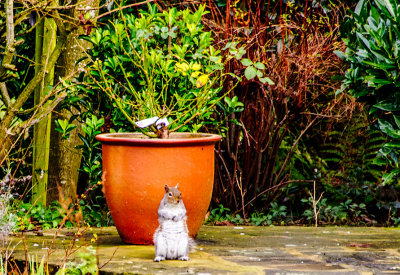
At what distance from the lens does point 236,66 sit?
448 cm

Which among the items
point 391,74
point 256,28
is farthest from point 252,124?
point 391,74

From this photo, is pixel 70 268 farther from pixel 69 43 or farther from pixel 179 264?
pixel 69 43

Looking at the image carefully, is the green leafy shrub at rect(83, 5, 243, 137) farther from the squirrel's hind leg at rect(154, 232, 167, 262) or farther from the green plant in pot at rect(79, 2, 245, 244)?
the squirrel's hind leg at rect(154, 232, 167, 262)

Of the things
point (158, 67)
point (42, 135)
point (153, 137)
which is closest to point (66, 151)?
point (42, 135)

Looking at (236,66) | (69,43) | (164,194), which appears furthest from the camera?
(69,43)

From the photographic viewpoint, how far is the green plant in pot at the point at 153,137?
10.5ft

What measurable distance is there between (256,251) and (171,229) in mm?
678

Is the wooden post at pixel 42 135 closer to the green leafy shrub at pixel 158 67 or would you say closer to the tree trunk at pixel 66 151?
the tree trunk at pixel 66 151

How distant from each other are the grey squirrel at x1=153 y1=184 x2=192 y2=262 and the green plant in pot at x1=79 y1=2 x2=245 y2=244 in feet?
0.98

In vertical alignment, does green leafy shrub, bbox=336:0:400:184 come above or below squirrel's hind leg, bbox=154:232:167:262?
above

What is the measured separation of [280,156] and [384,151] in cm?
198

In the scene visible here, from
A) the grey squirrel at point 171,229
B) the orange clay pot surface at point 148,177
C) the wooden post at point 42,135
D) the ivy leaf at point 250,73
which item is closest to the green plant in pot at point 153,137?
the orange clay pot surface at point 148,177

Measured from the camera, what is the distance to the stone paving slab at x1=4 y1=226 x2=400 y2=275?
284 cm

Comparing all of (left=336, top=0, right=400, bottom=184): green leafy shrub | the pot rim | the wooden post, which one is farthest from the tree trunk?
(left=336, top=0, right=400, bottom=184): green leafy shrub
